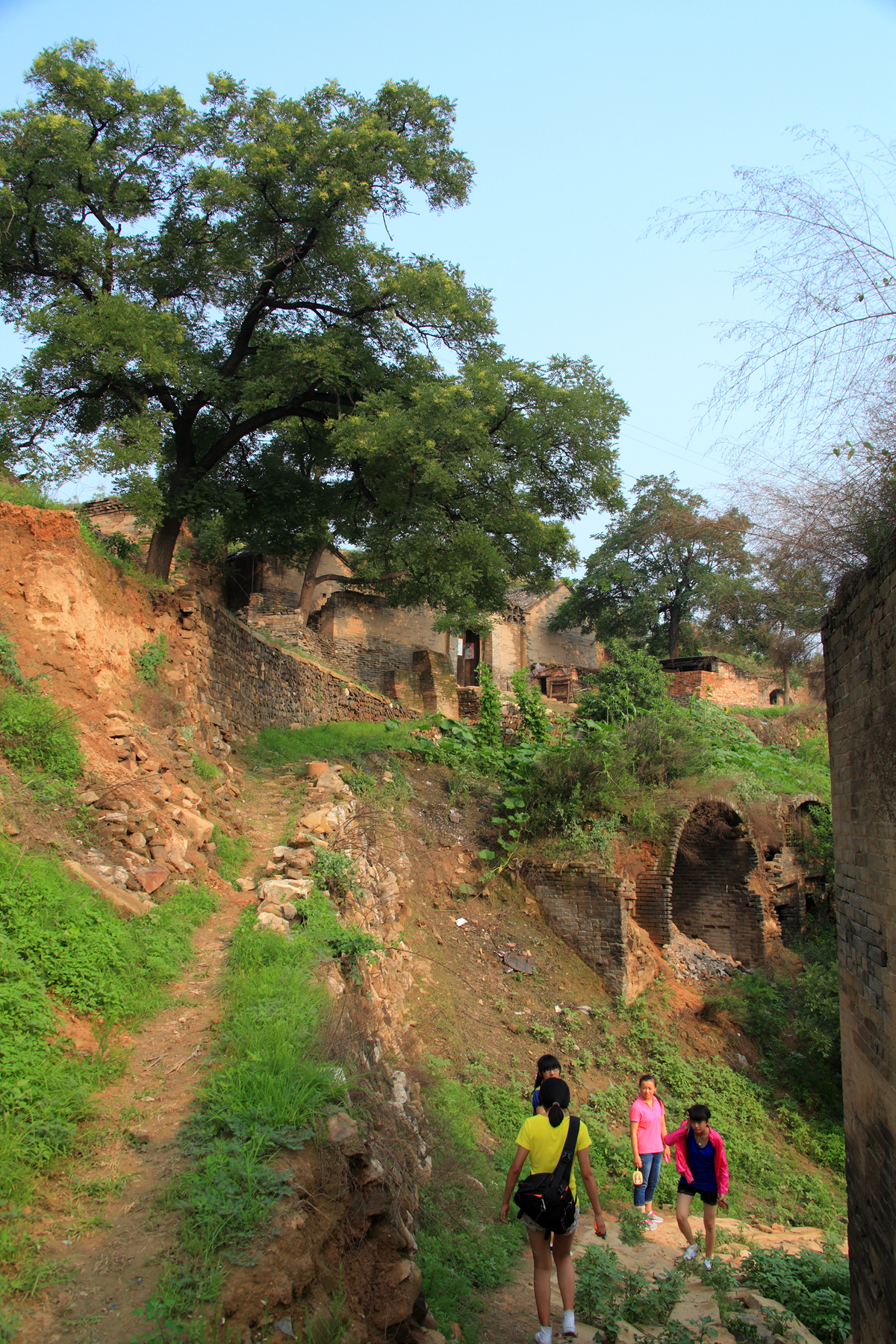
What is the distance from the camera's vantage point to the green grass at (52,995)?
11.2 ft

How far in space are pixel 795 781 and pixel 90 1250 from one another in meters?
16.0

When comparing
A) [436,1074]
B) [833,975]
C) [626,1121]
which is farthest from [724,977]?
[436,1074]

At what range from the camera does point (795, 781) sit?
16750mm

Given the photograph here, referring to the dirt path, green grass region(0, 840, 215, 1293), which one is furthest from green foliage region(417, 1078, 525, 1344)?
green grass region(0, 840, 215, 1293)

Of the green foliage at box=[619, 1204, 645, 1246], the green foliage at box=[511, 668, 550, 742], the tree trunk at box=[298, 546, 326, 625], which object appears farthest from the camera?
the tree trunk at box=[298, 546, 326, 625]

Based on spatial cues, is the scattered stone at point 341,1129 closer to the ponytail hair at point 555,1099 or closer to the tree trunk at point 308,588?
the ponytail hair at point 555,1099

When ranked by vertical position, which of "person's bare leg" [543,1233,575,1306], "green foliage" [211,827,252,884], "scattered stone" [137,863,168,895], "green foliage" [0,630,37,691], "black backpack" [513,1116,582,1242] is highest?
"green foliage" [0,630,37,691]

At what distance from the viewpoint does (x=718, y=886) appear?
15352 mm

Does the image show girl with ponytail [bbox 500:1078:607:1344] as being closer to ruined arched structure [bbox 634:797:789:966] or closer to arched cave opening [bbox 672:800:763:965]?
ruined arched structure [bbox 634:797:789:966]

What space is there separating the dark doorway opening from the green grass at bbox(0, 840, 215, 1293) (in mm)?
22973

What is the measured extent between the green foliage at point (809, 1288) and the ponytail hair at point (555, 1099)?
2823 millimetres

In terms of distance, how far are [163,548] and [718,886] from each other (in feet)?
37.3

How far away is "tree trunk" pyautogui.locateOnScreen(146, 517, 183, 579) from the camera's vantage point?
11320 mm

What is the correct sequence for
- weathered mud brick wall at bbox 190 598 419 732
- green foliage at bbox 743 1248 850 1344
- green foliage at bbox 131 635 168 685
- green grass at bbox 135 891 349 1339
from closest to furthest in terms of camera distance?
1. green grass at bbox 135 891 349 1339
2. green foliage at bbox 743 1248 850 1344
3. green foliage at bbox 131 635 168 685
4. weathered mud brick wall at bbox 190 598 419 732
